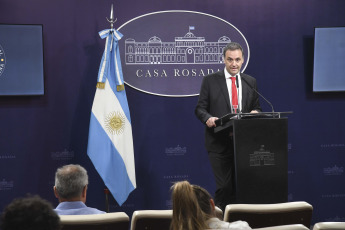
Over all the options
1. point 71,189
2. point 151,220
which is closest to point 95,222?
point 151,220

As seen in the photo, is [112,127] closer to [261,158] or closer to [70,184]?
[261,158]

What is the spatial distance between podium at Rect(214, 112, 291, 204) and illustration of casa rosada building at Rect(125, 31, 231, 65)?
2.01 metres

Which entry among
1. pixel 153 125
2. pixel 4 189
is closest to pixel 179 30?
pixel 153 125

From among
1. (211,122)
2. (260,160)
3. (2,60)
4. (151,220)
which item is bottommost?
(151,220)

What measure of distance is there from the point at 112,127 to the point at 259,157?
2044 millimetres

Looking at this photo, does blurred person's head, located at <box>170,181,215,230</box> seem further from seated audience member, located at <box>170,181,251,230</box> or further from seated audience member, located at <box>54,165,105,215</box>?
seated audience member, located at <box>54,165,105,215</box>

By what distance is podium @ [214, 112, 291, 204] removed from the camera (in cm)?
436

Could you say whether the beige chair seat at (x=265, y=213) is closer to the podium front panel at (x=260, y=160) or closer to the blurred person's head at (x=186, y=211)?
the blurred person's head at (x=186, y=211)

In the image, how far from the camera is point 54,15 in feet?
19.6

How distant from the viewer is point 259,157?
4402mm

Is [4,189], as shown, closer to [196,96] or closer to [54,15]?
[54,15]

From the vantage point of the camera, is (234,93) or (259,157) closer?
(259,157)

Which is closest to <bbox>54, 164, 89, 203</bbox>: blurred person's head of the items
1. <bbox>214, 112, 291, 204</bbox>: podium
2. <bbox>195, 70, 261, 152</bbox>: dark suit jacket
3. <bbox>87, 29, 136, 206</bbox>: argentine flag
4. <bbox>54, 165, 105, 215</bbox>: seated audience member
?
<bbox>54, 165, 105, 215</bbox>: seated audience member

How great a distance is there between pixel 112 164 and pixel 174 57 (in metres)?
1.54
